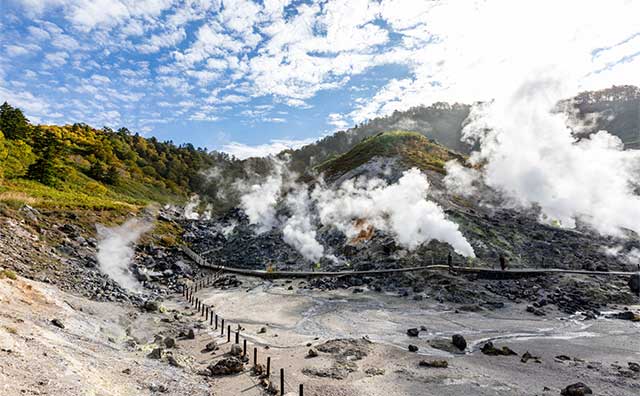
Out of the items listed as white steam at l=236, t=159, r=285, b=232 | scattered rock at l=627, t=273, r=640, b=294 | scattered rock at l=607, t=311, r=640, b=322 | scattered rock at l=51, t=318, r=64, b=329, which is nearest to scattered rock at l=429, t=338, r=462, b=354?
scattered rock at l=607, t=311, r=640, b=322

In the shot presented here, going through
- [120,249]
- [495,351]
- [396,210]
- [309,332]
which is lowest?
[309,332]

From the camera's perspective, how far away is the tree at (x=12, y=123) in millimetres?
75562

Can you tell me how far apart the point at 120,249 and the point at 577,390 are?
41.7 m

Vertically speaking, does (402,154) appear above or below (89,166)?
above

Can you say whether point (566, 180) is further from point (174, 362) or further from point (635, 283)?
point (174, 362)

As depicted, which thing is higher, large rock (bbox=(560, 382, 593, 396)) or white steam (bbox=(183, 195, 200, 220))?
white steam (bbox=(183, 195, 200, 220))

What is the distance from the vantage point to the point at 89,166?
298 feet

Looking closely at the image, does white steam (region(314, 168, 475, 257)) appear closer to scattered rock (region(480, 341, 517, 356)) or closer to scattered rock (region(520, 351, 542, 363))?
scattered rock (region(480, 341, 517, 356))

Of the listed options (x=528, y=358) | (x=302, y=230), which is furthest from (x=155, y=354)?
(x=302, y=230)

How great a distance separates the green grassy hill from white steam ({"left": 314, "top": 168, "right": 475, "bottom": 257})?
8735 millimetres

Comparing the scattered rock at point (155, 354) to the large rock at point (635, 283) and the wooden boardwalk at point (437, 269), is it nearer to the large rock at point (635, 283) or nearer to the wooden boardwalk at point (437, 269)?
the wooden boardwalk at point (437, 269)

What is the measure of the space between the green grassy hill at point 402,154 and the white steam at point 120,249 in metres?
39.2

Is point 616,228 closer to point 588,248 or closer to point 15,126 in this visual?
point 588,248

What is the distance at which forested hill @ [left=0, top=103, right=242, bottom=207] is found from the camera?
53750 mm
